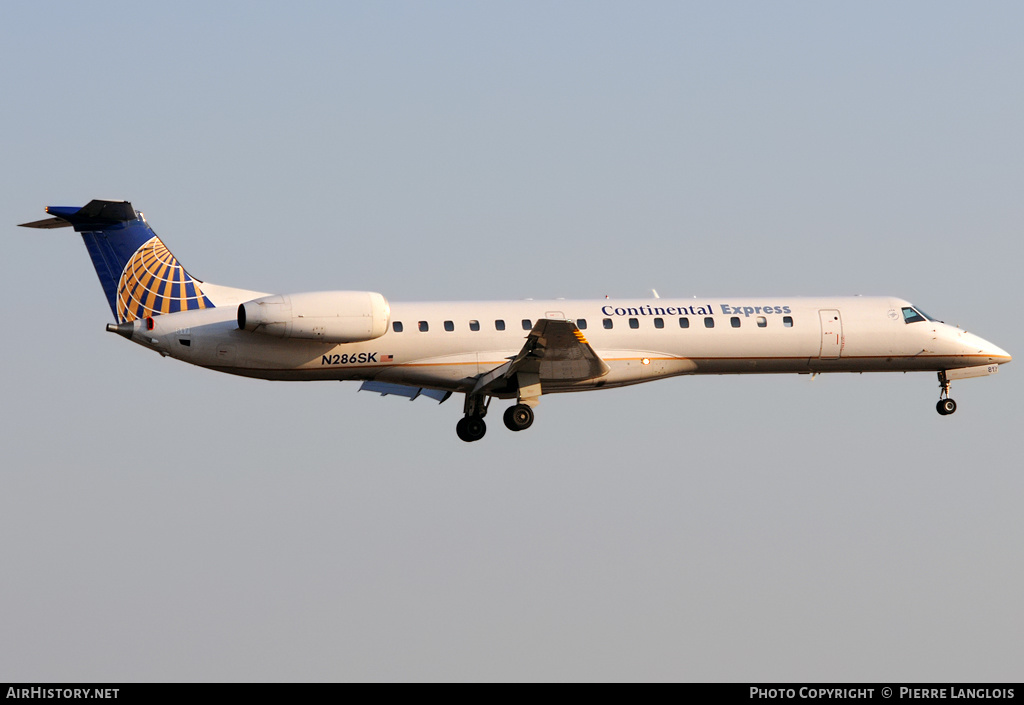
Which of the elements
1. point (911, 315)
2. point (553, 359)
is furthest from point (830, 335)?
point (553, 359)

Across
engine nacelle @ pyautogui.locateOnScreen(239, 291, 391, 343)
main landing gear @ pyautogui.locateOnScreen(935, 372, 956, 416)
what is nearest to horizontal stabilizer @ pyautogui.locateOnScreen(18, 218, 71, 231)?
engine nacelle @ pyautogui.locateOnScreen(239, 291, 391, 343)

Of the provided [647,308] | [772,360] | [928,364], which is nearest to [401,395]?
[647,308]

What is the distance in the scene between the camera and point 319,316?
27734 mm

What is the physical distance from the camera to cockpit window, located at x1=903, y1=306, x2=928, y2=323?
32.1 meters

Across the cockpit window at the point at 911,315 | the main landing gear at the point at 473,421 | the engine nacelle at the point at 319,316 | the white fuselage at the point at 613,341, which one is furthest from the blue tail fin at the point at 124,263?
the cockpit window at the point at 911,315

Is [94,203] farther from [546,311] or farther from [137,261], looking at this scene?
[546,311]

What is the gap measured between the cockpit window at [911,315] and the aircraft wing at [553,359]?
7.18 m

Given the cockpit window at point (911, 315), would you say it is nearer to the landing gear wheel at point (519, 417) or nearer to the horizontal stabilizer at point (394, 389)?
the landing gear wheel at point (519, 417)

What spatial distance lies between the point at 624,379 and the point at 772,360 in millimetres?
3334

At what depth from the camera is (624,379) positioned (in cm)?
2995

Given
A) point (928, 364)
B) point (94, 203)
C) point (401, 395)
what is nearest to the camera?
point (94, 203)

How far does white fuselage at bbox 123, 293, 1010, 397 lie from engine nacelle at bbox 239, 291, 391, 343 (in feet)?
1.88

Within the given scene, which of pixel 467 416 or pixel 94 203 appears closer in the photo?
pixel 94 203

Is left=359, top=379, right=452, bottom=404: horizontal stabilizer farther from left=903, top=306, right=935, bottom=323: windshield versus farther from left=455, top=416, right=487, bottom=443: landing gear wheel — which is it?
left=903, top=306, right=935, bottom=323: windshield
